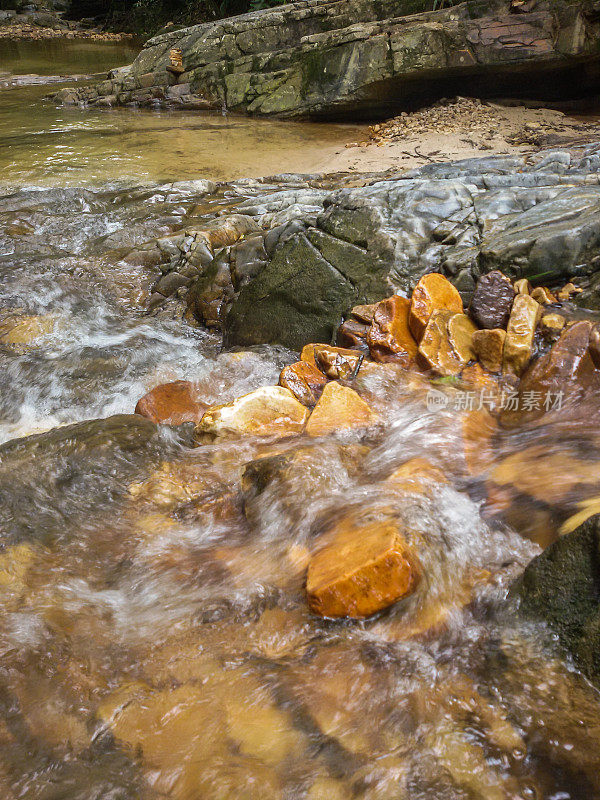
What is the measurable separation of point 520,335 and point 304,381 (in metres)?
1.43

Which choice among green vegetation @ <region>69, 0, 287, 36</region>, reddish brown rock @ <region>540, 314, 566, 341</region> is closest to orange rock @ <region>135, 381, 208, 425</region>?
reddish brown rock @ <region>540, 314, 566, 341</region>

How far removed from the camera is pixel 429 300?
393cm

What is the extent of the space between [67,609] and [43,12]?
36704mm

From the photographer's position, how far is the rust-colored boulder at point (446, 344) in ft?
12.0

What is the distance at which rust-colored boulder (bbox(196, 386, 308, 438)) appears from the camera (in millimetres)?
3430

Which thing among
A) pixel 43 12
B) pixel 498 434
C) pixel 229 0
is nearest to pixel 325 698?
pixel 498 434

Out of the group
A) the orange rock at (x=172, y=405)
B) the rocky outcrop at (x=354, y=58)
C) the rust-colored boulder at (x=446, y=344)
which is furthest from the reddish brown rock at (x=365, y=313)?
the rocky outcrop at (x=354, y=58)

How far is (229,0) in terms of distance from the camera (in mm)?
19688

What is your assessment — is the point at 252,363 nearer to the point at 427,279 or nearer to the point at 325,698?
the point at 427,279

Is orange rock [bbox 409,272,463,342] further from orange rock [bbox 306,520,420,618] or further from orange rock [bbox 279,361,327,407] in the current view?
orange rock [bbox 306,520,420,618]

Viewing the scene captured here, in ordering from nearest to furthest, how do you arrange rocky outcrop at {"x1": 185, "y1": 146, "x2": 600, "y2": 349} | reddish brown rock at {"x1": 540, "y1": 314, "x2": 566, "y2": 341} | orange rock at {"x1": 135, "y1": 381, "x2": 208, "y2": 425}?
reddish brown rock at {"x1": 540, "y1": 314, "x2": 566, "y2": 341}
orange rock at {"x1": 135, "y1": 381, "x2": 208, "y2": 425}
rocky outcrop at {"x1": 185, "y1": 146, "x2": 600, "y2": 349}

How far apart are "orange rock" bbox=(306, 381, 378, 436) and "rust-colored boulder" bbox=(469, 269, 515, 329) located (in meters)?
1.02

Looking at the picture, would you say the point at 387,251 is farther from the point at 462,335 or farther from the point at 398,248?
the point at 462,335

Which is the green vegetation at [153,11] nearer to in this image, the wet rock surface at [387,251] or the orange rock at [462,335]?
the wet rock surface at [387,251]
